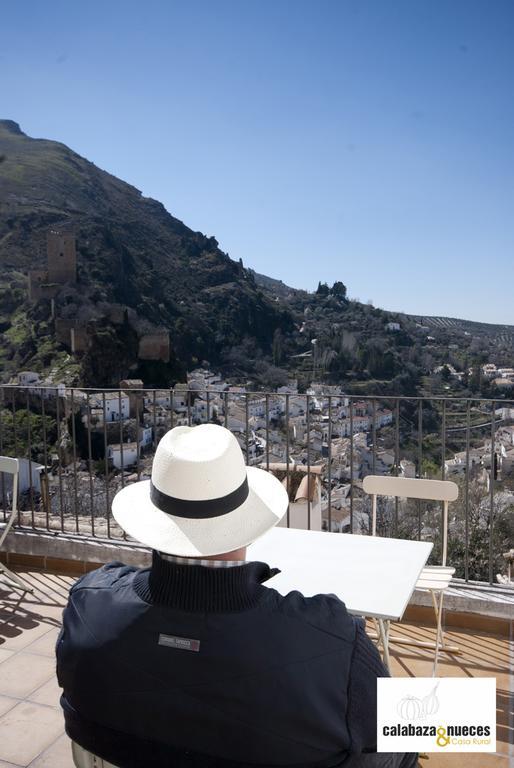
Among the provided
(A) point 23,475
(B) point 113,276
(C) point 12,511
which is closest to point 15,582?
(C) point 12,511

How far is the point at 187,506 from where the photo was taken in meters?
1.17

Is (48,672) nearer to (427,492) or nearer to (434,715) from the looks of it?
(427,492)

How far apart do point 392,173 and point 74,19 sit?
12.8 m

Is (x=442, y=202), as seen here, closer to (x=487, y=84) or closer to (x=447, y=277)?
(x=447, y=277)

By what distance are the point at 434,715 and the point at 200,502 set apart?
0.63 metres

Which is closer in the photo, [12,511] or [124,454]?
[12,511]

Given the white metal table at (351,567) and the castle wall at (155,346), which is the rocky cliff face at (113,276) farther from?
the white metal table at (351,567)

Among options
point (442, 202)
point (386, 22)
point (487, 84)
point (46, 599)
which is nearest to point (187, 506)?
point (46, 599)

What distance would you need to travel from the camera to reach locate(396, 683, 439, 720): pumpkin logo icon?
3.59 feet

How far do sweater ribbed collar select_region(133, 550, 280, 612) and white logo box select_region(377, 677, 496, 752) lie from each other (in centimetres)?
25

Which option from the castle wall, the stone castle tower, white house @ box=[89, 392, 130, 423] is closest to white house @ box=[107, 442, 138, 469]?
white house @ box=[89, 392, 130, 423]

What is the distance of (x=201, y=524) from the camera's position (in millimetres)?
1155

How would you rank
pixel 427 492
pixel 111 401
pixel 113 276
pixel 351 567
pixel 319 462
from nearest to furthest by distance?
pixel 351 567, pixel 427 492, pixel 319 462, pixel 111 401, pixel 113 276

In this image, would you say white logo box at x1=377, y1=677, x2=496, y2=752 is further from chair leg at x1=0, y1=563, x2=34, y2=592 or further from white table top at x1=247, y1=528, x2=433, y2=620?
chair leg at x1=0, y1=563, x2=34, y2=592
